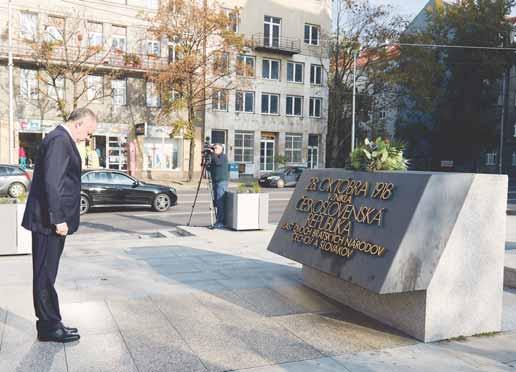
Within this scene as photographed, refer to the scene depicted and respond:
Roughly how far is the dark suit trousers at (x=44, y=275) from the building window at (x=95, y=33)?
1182 inches

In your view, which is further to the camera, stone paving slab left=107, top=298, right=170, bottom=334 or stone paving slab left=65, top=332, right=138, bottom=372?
stone paving slab left=107, top=298, right=170, bottom=334

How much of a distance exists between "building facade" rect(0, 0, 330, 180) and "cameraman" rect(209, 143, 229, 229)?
20246 millimetres

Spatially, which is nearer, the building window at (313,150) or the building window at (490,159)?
the building window at (313,150)

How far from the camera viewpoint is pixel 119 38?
109ft

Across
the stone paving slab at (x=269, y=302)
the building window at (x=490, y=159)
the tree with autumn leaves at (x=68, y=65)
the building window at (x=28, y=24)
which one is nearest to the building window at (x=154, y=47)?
the tree with autumn leaves at (x=68, y=65)

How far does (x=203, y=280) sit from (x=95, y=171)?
414 inches

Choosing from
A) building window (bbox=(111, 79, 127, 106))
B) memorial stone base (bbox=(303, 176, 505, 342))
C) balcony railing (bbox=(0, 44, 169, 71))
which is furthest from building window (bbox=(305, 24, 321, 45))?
memorial stone base (bbox=(303, 176, 505, 342))

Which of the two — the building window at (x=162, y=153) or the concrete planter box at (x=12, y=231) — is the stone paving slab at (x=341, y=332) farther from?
the building window at (x=162, y=153)

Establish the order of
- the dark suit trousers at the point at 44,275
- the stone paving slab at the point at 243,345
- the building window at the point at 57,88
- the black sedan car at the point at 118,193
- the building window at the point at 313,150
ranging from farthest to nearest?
the building window at the point at 313,150, the building window at the point at 57,88, the black sedan car at the point at 118,193, the dark suit trousers at the point at 44,275, the stone paving slab at the point at 243,345

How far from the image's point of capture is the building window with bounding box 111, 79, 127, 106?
1301 inches

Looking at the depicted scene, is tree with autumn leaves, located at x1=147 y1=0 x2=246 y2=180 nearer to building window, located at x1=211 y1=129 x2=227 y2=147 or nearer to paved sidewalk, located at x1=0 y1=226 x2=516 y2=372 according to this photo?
building window, located at x1=211 y1=129 x2=227 y2=147

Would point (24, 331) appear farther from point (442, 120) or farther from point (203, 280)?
point (442, 120)

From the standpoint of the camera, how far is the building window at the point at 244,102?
38250 millimetres

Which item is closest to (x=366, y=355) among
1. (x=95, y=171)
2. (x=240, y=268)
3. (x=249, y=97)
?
(x=240, y=268)
